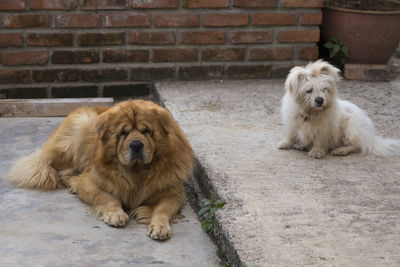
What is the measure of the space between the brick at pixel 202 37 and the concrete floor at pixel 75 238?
257 cm

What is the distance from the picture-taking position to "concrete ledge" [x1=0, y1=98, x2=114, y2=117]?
503 centimetres

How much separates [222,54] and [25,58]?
77.9 inches

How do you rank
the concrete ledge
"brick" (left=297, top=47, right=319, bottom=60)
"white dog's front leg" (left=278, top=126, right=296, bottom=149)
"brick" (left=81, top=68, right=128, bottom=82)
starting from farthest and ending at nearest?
"brick" (left=297, top=47, right=319, bottom=60) → "brick" (left=81, top=68, right=128, bottom=82) → the concrete ledge → "white dog's front leg" (left=278, top=126, right=296, bottom=149)

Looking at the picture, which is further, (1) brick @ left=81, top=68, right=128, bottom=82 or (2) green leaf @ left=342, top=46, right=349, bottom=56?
(2) green leaf @ left=342, top=46, right=349, bottom=56

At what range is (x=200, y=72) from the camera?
229 inches

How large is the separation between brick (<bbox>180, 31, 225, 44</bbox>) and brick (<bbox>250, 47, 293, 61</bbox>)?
15.0 inches

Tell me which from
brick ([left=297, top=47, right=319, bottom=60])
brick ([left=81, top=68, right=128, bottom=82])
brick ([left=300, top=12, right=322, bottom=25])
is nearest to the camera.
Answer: brick ([left=81, top=68, right=128, bottom=82])

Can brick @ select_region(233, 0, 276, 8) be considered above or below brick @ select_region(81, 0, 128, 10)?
above

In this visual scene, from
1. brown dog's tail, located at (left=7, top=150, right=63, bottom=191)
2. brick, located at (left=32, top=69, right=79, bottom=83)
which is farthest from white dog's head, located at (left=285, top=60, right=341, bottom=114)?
brick, located at (left=32, top=69, right=79, bottom=83)

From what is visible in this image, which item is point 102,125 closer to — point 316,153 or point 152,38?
point 316,153

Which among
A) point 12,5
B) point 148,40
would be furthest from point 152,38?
point 12,5

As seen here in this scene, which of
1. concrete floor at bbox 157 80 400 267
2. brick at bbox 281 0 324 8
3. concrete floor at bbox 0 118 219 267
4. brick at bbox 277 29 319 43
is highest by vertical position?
brick at bbox 281 0 324 8

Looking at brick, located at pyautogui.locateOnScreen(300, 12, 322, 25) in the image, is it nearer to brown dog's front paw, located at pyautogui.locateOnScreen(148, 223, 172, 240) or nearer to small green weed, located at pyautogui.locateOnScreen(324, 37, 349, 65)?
small green weed, located at pyautogui.locateOnScreen(324, 37, 349, 65)

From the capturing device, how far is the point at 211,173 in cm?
353
